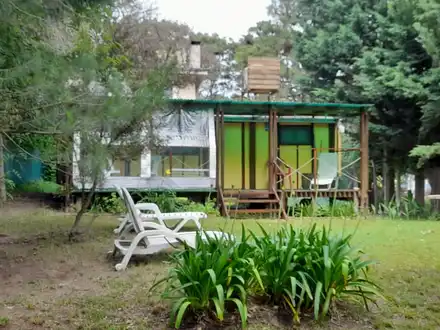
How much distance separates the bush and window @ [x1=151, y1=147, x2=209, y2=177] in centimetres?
831

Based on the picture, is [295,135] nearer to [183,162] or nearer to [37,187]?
[183,162]

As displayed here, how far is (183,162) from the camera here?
41.0ft

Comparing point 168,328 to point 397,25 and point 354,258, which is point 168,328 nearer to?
point 354,258

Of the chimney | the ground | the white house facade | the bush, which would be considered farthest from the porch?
the chimney

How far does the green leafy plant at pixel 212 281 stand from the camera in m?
3.40

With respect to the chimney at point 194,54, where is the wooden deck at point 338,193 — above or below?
below

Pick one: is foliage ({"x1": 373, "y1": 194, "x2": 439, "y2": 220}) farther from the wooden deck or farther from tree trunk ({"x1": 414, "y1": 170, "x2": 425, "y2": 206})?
tree trunk ({"x1": 414, "y1": 170, "x2": 425, "y2": 206})

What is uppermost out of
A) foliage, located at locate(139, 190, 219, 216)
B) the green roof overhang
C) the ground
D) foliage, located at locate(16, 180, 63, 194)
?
the green roof overhang

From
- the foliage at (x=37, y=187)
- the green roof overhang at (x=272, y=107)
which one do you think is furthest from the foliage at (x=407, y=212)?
the foliage at (x=37, y=187)

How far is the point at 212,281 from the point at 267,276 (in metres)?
0.49

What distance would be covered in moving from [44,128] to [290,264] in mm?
2699

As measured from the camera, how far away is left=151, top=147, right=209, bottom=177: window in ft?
40.0

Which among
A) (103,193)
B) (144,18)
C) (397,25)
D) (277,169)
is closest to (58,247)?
(103,193)

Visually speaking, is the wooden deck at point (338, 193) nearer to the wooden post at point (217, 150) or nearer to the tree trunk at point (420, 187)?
the wooden post at point (217, 150)
